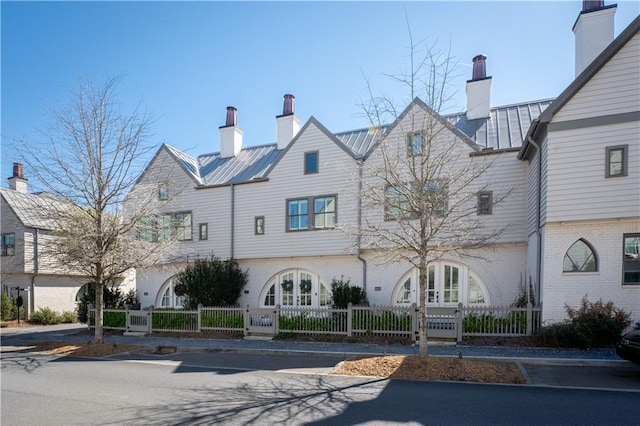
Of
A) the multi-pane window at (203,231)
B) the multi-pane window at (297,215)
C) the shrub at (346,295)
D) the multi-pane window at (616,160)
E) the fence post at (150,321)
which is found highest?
the multi-pane window at (616,160)

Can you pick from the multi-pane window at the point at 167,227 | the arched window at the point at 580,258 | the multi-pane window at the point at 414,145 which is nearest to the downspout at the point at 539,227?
the arched window at the point at 580,258

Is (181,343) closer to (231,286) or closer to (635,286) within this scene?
(231,286)

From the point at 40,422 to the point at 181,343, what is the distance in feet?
25.2

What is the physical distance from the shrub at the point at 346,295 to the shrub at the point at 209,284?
4.96 metres

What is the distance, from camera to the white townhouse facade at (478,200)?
10742 mm

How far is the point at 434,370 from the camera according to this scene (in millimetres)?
8180

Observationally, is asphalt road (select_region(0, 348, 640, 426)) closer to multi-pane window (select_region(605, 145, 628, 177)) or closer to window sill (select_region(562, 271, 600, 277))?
window sill (select_region(562, 271, 600, 277))

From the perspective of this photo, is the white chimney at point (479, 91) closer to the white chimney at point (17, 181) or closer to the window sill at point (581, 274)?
the window sill at point (581, 274)

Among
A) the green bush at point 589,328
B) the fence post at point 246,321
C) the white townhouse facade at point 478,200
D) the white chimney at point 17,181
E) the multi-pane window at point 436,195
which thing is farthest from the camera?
the white chimney at point 17,181

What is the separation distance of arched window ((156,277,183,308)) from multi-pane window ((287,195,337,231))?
758 centimetres

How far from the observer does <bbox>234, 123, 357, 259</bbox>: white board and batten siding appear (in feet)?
53.0

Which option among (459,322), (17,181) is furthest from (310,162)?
(17,181)

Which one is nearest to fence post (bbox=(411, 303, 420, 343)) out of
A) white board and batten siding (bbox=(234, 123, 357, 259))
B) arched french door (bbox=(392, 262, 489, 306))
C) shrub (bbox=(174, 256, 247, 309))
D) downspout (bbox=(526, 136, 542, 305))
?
arched french door (bbox=(392, 262, 489, 306))

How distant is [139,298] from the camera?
2041cm
